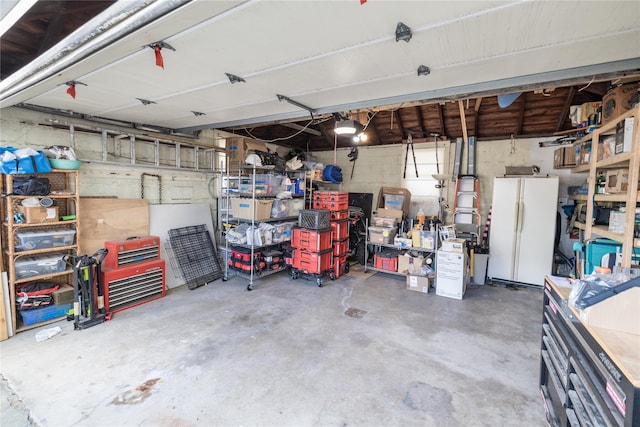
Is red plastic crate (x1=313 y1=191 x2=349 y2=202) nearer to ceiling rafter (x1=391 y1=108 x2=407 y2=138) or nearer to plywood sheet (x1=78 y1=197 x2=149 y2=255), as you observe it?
ceiling rafter (x1=391 y1=108 x2=407 y2=138)

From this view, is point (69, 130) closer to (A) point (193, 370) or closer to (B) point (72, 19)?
(B) point (72, 19)

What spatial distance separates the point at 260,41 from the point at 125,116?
3.08m

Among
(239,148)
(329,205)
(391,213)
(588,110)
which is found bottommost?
(391,213)

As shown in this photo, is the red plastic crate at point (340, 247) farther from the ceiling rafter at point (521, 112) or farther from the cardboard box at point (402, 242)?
the ceiling rafter at point (521, 112)

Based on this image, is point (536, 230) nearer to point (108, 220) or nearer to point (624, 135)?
point (624, 135)

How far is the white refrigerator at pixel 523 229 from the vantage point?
4.65m

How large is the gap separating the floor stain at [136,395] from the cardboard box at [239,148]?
3.54 metres

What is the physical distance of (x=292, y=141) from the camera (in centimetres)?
741

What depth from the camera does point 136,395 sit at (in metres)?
2.17

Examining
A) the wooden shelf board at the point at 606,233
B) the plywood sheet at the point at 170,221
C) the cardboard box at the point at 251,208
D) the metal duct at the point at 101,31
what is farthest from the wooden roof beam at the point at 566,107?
the plywood sheet at the point at 170,221

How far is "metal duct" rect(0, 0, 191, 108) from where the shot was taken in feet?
3.05

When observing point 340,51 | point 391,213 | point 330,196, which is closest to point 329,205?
point 330,196

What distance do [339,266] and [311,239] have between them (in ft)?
2.98

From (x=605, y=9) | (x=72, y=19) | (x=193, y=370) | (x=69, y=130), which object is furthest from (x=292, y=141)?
(x=605, y=9)
